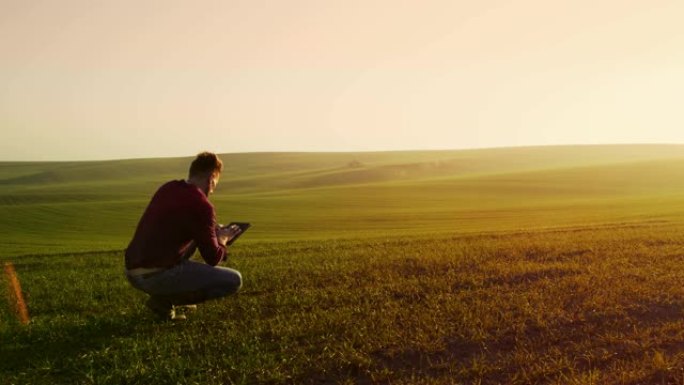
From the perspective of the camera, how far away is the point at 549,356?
707 cm

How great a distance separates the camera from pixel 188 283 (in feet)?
28.6

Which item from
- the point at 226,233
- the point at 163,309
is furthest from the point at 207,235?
the point at 163,309

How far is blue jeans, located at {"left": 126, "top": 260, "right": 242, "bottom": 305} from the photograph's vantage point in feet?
28.3

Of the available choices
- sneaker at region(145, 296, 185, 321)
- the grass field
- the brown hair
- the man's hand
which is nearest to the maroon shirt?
the man's hand

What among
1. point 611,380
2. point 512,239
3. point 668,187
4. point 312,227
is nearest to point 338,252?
point 512,239

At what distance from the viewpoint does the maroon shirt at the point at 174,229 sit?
8.09 m

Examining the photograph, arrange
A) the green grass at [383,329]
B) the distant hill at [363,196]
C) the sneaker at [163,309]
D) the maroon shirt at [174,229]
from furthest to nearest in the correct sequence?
the distant hill at [363,196], the sneaker at [163,309], the maroon shirt at [174,229], the green grass at [383,329]

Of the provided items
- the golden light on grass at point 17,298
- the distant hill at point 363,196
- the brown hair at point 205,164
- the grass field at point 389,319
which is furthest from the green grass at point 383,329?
the distant hill at point 363,196

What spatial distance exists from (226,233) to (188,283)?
89 cm

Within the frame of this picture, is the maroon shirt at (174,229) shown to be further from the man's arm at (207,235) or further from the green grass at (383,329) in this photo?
the green grass at (383,329)

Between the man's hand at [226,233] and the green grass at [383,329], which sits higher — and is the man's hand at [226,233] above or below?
above

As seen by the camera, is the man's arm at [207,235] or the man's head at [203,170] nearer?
the man's arm at [207,235]

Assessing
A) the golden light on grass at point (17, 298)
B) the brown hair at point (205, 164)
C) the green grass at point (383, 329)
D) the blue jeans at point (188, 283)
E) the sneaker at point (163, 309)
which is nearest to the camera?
the green grass at point (383, 329)

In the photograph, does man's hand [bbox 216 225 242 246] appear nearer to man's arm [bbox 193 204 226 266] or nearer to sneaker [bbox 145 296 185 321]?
man's arm [bbox 193 204 226 266]
